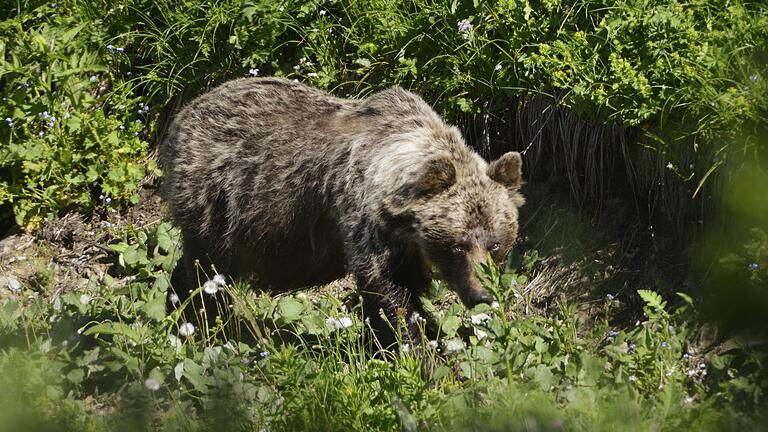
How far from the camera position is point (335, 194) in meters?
5.69

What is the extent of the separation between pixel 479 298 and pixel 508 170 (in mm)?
778

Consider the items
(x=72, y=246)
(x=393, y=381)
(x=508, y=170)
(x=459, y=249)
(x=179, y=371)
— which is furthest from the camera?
(x=72, y=246)

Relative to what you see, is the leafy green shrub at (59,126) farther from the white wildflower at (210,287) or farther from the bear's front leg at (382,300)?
the white wildflower at (210,287)

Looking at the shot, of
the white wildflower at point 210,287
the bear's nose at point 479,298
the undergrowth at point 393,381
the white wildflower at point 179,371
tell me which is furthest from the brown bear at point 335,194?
the white wildflower at point 179,371

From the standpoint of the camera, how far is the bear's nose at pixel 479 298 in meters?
5.34

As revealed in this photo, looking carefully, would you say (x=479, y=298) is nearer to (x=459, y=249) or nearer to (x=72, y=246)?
(x=459, y=249)

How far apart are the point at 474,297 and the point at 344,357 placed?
773 millimetres

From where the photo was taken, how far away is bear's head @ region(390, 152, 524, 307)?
5445mm

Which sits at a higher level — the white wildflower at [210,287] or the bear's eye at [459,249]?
the white wildflower at [210,287]

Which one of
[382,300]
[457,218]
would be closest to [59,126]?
[382,300]

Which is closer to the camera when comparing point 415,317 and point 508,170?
point 415,317

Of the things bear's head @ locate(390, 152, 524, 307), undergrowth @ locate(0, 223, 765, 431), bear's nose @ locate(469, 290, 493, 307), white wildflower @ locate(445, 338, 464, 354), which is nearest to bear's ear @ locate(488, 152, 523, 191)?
bear's head @ locate(390, 152, 524, 307)

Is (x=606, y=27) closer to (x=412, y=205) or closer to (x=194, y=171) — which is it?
(x=412, y=205)

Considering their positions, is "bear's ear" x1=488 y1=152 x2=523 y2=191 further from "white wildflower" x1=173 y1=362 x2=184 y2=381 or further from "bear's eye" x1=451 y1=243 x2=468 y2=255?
"white wildflower" x1=173 y1=362 x2=184 y2=381
